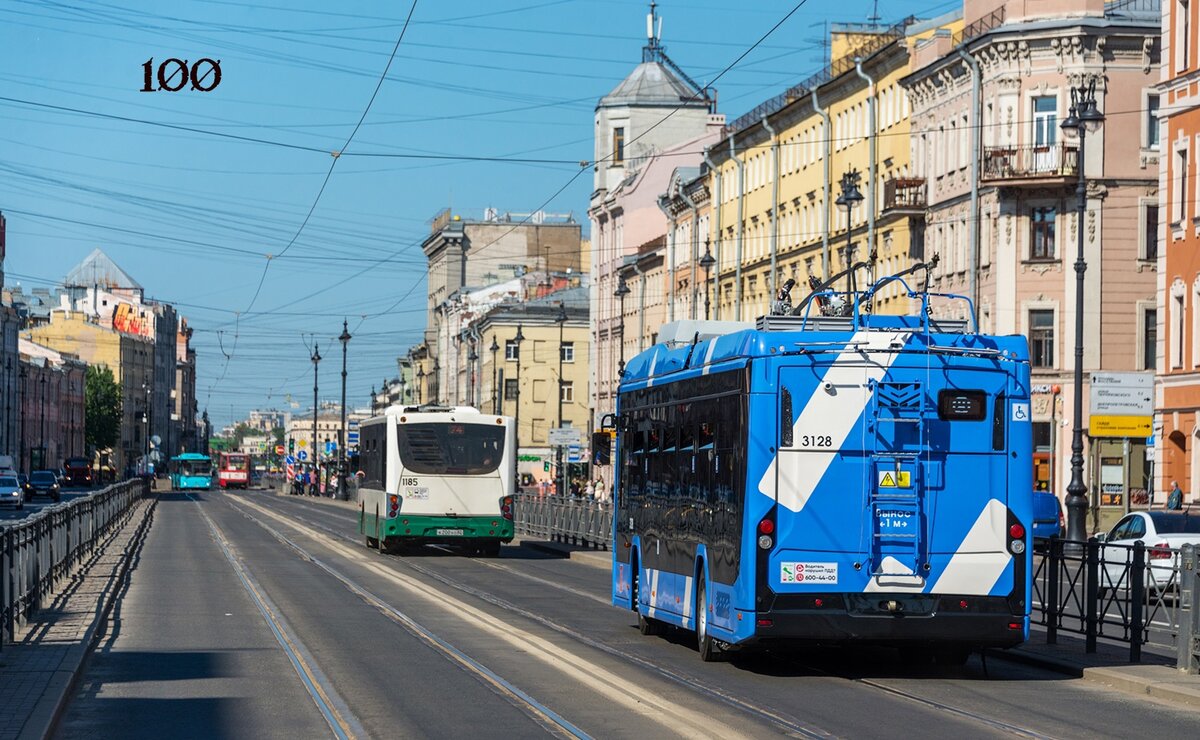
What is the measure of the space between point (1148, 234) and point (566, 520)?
1933 centimetres

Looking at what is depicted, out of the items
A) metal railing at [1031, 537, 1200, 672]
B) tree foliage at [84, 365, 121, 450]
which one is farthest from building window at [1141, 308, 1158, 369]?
tree foliage at [84, 365, 121, 450]

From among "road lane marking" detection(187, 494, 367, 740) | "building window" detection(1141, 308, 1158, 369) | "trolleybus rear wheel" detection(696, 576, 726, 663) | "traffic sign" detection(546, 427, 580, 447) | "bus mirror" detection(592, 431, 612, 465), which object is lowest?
"road lane marking" detection(187, 494, 367, 740)

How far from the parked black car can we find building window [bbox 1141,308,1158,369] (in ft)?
194

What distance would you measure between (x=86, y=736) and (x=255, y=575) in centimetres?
2153

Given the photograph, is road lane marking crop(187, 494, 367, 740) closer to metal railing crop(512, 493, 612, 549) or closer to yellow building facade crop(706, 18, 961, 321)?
metal railing crop(512, 493, 612, 549)

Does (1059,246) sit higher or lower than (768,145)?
lower

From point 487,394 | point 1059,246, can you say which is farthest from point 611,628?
point 487,394

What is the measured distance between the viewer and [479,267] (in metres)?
164

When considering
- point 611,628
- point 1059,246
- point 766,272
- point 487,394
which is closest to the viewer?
point 611,628

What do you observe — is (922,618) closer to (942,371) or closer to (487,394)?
(942,371)

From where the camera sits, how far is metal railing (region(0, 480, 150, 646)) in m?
18.8

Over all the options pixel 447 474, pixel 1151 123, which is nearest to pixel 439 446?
pixel 447 474

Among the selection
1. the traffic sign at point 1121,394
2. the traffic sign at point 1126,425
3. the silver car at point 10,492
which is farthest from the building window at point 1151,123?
the silver car at point 10,492

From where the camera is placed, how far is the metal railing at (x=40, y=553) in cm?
1878
